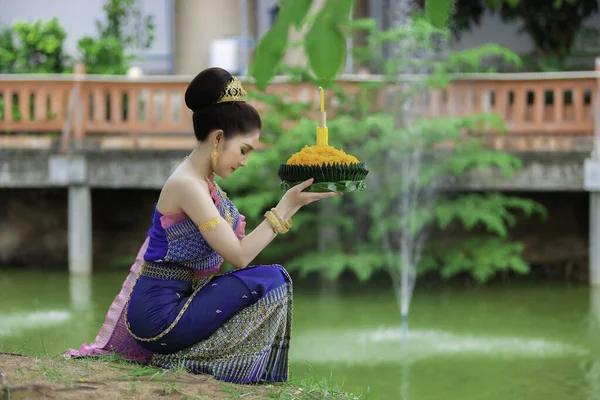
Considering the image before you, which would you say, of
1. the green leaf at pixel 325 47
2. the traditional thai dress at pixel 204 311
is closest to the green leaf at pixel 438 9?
the green leaf at pixel 325 47

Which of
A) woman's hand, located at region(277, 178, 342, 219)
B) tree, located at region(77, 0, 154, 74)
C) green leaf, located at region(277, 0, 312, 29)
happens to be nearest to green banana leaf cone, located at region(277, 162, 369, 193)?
woman's hand, located at region(277, 178, 342, 219)

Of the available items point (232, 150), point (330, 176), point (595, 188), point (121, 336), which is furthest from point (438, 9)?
point (595, 188)

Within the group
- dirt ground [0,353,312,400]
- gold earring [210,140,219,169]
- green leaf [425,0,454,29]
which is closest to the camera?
green leaf [425,0,454,29]

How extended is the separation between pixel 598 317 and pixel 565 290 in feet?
4.79

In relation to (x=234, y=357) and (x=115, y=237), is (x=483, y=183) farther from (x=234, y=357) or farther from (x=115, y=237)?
(x=234, y=357)

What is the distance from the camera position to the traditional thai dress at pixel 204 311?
12.5ft

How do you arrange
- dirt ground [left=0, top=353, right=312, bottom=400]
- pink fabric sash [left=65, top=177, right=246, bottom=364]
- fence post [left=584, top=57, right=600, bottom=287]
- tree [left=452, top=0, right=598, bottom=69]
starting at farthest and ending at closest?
1. tree [left=452, top=0, right=598, bottom=69]
2. fence post [left=584, top=57, right=600, bottom=287]
3. pink fabric sash [left=65, top=177, right=246, bottom=364]
4. dirt ground [left=0, top=353, right=312, bottom=400]

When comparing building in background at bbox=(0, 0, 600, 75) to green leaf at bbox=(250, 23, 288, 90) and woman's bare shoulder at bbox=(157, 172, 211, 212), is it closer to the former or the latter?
woman's bare shoulder at bbox=(157, 172, 211, 212)

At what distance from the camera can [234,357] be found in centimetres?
381

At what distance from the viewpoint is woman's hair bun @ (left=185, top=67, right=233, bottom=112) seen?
3875 millimetres

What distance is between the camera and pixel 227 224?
12.4 feet

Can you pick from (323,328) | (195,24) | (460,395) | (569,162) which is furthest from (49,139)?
(460,395)

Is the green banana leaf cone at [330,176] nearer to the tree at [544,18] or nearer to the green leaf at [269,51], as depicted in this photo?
the green leaf at [269,51]

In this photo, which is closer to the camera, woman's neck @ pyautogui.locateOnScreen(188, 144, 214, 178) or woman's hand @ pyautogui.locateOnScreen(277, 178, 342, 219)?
woman's hand @ pyautogui.locateOnScreen(277, 178, 342, 219)
